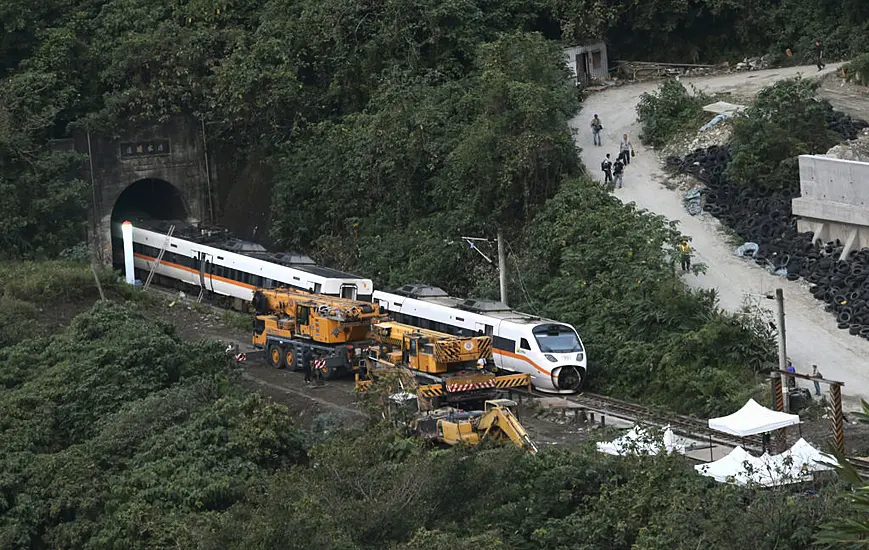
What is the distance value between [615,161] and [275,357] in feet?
45.3

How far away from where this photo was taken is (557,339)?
1433 inches

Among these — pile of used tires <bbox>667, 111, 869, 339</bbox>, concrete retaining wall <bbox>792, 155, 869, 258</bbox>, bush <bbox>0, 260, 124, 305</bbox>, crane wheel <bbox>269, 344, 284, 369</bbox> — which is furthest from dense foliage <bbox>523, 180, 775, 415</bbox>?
bush <bbox>0, 260, 124, 305</bbox>

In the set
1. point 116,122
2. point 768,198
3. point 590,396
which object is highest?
point 116,122

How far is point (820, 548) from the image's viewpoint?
73.4ft

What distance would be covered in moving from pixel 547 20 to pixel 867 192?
2171 centimetres

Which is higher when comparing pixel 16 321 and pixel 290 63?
pixel 290 63

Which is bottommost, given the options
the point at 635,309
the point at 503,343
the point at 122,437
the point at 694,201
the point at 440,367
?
the point at 122,437

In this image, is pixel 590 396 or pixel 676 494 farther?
pixel 590 396

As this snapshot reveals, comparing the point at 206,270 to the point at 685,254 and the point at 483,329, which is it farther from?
the point at 685,254

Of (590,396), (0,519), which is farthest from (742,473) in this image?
(0,519)

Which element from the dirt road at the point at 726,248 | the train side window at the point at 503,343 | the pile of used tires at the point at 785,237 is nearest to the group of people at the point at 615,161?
the dirt road at the point at 726,248

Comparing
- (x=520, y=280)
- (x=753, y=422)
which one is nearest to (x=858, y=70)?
(x=520, y=280)

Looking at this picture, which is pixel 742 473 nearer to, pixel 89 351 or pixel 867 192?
pixel 867 192

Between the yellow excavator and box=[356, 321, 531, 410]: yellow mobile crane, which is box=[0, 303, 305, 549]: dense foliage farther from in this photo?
box=[356, 321, 531, 410]: yellow mobile crane
